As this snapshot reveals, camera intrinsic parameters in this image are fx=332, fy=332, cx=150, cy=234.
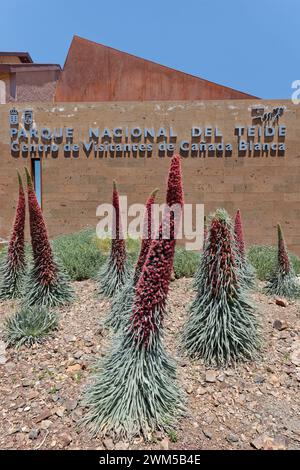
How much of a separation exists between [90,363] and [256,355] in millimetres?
1518

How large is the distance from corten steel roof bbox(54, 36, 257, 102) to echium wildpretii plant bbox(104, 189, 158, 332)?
7307 mm

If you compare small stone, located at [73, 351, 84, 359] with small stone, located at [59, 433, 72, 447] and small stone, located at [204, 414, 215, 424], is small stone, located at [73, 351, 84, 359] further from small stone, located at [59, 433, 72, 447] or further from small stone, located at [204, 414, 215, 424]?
small stone, located at [204, 414, 215, 424]

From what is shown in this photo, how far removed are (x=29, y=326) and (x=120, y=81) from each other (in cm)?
801

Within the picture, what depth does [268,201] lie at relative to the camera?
8430 millimetres

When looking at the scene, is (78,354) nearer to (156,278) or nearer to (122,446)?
(122,446)

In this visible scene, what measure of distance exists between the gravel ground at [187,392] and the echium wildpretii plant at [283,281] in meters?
0.76

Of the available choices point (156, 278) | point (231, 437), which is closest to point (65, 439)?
point (231, 437)

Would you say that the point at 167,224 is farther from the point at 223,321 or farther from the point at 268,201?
the point at 268,201

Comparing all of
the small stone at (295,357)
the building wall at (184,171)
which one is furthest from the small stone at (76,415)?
the building wall at (184,171)

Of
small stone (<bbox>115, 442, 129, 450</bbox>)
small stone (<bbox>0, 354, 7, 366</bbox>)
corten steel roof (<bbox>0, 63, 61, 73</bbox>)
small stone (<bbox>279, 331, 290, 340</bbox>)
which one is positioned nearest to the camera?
small stone (<bbox>115, 442, 129, 450</bbox>)

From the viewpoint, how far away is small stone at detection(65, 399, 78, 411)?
2.44m

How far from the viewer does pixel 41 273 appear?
156 inches

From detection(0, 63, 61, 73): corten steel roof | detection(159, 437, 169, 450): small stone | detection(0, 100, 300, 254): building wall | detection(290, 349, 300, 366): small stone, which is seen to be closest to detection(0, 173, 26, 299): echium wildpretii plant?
detection(159, 437, 169, 450): small stone
